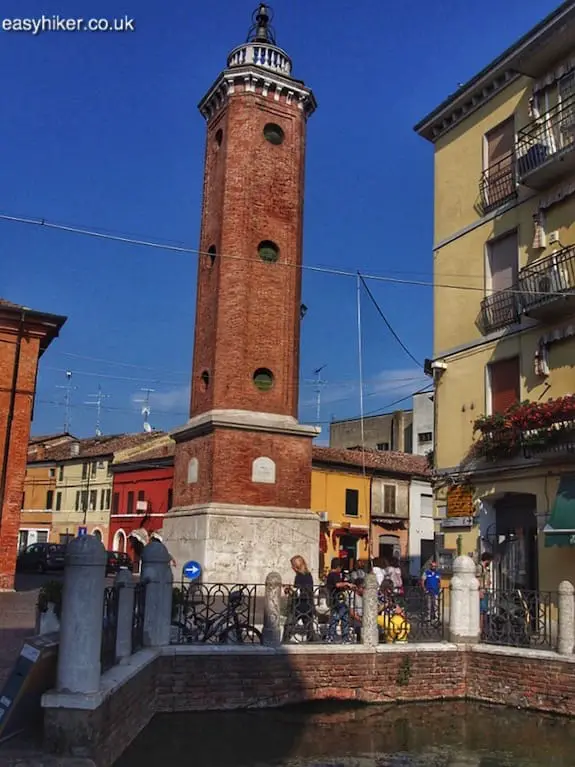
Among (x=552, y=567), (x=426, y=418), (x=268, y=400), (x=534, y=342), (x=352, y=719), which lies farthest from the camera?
(x=426, y=418)

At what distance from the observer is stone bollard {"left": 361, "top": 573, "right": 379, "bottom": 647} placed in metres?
12.2

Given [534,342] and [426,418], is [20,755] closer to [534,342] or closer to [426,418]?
[534,342]

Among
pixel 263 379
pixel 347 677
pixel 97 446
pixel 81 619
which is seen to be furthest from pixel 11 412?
pixel 97 446

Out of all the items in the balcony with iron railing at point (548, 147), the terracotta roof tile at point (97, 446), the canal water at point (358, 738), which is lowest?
the canal water at point (358, 738)

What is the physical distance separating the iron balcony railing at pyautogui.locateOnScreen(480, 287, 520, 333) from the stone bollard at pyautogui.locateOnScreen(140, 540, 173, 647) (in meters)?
9.70

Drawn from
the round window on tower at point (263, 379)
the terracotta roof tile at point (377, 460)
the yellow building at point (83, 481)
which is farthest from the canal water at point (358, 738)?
the yellow building at point (83, 481)

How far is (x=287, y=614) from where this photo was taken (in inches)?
483

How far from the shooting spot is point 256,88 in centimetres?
2412

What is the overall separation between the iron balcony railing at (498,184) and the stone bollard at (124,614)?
1248 cm

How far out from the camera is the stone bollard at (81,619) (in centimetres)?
682

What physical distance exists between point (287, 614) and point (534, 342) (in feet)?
26.2

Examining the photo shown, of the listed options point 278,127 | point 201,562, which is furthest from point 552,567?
point 278,127

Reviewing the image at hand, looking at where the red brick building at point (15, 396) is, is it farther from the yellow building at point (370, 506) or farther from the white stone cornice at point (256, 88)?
the yellow building at point (370, 506)

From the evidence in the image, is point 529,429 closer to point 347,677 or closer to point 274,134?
point 347,677
